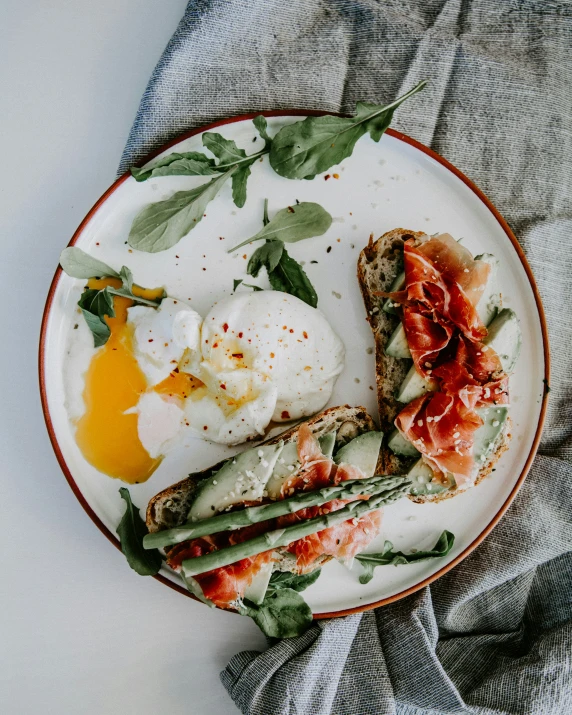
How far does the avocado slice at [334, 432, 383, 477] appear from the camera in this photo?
101 inches

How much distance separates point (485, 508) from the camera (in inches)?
109

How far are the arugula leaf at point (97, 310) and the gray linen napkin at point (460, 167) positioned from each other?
616mm

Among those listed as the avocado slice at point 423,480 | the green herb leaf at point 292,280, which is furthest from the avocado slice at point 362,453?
the green herb leaf at point 292,280

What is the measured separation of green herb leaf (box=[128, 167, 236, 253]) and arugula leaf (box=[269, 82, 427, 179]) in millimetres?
249

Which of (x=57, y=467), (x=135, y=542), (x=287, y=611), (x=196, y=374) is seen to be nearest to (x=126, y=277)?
(x=196, y=374)

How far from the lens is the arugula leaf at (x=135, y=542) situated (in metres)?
2.56

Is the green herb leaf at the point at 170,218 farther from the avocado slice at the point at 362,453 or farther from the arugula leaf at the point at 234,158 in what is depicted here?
the avocado slice at the point at 362,453

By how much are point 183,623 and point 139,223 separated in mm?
1842

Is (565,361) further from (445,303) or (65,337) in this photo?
(65,337)

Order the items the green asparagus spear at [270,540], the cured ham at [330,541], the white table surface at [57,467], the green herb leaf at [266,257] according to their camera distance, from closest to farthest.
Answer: the green asparagus spear at [270,540], the cured ham at [330,541], the green herb leaf at [266,257], the white table surface at [57,467]

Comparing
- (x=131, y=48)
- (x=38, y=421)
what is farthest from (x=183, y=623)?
(x=131, y=48)

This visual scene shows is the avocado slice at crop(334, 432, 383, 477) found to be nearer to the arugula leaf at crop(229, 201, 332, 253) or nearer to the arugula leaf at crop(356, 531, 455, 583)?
the arugula leaf at crop(356, 531, 455, 583)

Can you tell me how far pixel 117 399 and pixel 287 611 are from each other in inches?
46.8

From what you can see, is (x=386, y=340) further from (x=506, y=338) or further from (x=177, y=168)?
(x=177, y=168)
